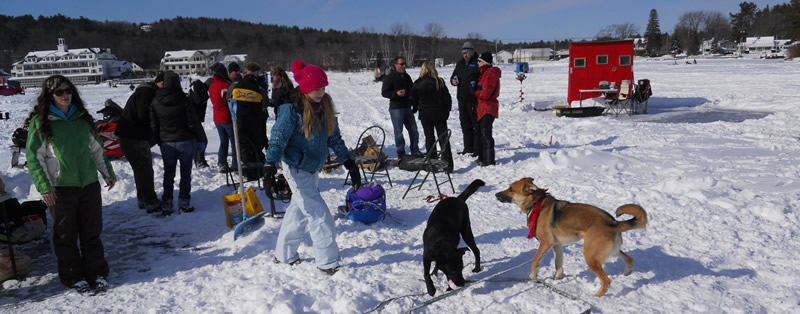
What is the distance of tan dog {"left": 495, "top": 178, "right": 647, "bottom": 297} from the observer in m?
3.24

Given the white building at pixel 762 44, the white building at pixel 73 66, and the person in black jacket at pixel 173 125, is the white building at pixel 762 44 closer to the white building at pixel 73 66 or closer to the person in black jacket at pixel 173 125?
the person in black jacket at pixel 173 125

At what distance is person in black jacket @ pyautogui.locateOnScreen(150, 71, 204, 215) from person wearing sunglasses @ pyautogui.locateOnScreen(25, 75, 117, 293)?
1.50 meters

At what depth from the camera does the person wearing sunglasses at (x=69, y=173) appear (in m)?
3.53

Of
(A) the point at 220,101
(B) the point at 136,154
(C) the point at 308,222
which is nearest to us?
(C) the point at 308,222

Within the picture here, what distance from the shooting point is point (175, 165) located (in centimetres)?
572

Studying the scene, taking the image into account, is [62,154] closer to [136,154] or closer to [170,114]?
[170,114]

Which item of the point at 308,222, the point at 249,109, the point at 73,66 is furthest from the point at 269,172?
the point at 73,66

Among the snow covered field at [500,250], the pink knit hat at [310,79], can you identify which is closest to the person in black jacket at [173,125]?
the snow covered field at [500,250]

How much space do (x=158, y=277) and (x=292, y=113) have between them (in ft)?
6.50

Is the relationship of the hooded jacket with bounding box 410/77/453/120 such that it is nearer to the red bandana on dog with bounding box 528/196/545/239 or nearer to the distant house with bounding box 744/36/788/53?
the red bandana on dog with bounding box 528/196/545/239

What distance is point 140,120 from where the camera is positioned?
5.50m

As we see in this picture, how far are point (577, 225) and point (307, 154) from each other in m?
2.17

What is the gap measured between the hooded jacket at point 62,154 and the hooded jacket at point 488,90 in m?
5.41

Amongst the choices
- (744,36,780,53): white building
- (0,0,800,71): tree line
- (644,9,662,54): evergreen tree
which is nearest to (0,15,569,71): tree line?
(0,0,800,71): tree line
